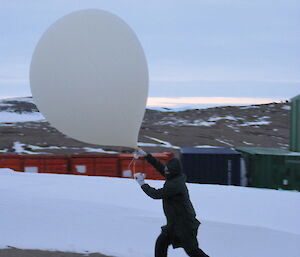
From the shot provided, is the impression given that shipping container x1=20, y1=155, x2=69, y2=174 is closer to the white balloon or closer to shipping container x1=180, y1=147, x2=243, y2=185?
shipping container x1=180, y1=147, x2=243, y2=185

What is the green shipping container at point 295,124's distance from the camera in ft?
59.7

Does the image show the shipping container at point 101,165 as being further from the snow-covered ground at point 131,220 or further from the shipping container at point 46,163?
the snow-covered ground at point 131,220

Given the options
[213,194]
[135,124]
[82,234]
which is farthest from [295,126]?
[135,124]

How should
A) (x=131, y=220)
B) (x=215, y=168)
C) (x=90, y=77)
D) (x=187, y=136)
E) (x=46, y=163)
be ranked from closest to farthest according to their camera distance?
(x=90, y=77) < (x=131, y=220) < (x=215, y=168) < (x=46, y=163) < (x=187, y=136)

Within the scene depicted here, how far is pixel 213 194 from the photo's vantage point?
25.4 feet

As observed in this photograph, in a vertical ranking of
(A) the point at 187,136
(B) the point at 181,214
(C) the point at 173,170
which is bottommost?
(A) the point at 187,136

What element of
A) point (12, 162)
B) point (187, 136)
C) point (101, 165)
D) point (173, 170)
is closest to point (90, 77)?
point (173, 170)

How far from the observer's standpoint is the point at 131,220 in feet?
22.3

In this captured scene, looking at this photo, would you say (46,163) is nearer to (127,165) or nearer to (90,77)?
(127,165)

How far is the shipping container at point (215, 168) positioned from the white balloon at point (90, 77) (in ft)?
30.9

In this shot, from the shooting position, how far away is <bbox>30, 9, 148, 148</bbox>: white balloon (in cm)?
365

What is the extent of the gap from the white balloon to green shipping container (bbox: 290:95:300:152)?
16169 millimetres

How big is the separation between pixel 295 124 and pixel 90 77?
17.3 m

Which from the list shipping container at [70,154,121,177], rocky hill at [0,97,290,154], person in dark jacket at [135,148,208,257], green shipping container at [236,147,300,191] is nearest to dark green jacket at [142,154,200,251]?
person in dark jacket at [135,148,208,257]
